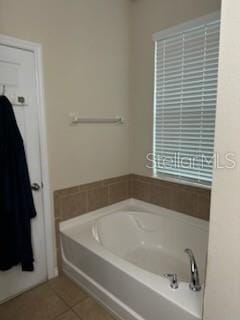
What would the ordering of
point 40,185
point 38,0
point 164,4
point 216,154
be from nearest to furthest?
1. point 216,154
2. point 38,0
3. point 40,185
4. point 164,4

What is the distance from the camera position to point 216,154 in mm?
929

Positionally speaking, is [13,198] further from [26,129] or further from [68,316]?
A: [68,316]

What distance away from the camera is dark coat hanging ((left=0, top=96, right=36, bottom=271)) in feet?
5.51

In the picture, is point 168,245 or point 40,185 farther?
point 168,245

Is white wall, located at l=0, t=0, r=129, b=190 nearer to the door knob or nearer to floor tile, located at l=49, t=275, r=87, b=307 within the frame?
the door knob

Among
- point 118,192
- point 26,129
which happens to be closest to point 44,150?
point 26,129

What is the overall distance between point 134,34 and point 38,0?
3.52 feet

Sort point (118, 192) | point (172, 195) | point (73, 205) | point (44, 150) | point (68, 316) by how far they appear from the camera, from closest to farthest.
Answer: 1. point (68, 316)
2. point (44, 150)
3. point (73, 205)
4. point (172, 195)
5. point (118, 192)

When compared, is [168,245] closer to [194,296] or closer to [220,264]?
[194,296]

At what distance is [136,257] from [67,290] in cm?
71

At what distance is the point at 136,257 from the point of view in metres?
2.25

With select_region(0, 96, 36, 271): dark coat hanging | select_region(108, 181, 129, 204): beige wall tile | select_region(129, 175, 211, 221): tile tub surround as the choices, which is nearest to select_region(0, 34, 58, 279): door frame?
select_region(0, 96, 36, 271): dark coat hanging

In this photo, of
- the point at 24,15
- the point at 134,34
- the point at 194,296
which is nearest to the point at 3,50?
the point at 24,15

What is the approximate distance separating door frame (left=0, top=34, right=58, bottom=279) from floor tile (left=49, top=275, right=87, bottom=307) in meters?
0.09
